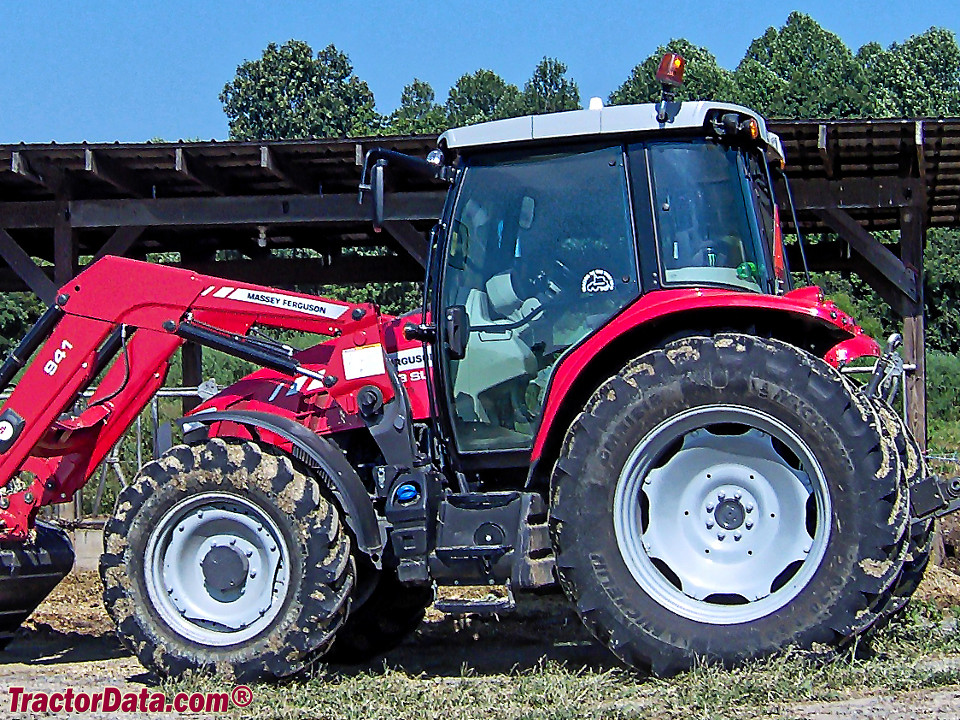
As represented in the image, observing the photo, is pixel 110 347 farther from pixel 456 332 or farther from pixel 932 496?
pixel 932 496

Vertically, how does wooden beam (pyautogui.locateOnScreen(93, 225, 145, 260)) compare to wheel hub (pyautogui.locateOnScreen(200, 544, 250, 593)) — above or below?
above

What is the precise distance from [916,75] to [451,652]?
173 ft

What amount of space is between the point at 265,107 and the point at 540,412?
63.9m

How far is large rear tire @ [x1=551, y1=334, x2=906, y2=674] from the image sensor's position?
5312 mm

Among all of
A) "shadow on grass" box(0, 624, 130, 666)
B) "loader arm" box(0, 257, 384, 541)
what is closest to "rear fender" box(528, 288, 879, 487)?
"loader arm" box(0, 257, 384, 541)

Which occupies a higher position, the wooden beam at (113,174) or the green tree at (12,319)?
the wooden beam at (113,174)

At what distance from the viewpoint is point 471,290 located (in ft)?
20.4

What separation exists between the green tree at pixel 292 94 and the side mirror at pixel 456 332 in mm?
59215

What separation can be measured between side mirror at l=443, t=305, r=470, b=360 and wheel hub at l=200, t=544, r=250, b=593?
4.48 ft

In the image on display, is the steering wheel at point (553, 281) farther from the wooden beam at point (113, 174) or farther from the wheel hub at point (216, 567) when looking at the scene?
the wooden beam at point (113, 174)

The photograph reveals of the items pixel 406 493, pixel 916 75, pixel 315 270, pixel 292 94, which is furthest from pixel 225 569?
pixel 292 94

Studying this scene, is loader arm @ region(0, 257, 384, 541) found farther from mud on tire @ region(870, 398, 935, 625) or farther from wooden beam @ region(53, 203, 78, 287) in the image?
wooden beam @ region(53, 203, 78, 287)

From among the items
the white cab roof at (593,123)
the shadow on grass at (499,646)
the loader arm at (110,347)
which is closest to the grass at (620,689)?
the shadow on grass at (499,646)

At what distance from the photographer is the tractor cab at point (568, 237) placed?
5.98 m
